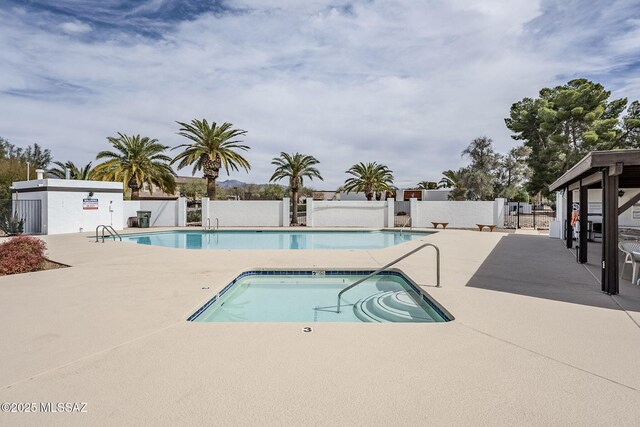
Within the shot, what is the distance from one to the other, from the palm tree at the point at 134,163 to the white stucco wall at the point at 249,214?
16.7ft

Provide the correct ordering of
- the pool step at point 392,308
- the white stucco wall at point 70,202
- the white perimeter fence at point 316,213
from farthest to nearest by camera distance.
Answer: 1. the white perimeter fence at point 316,213
2. the white stucco wall at point 70,202
3. the pool step at point 392,308

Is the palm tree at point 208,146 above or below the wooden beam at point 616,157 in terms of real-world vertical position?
above

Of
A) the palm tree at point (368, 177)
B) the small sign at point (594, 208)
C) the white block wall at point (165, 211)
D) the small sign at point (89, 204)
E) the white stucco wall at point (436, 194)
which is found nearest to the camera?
the small sign at point (594, 208)

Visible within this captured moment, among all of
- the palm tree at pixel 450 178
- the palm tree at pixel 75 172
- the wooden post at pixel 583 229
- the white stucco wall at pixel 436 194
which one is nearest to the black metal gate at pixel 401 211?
the white stucco wall at pixel 436 194

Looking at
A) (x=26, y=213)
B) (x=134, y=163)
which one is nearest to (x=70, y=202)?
(x=26, y=213)

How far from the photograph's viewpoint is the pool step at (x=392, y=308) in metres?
5.54

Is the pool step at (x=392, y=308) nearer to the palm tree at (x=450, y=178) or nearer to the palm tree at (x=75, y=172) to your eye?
the palm tree at (x=450, y=178)

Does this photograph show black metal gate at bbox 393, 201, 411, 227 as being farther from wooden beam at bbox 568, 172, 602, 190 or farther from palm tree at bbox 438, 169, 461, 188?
wooden beam at bbox 568, 172, 602, 190

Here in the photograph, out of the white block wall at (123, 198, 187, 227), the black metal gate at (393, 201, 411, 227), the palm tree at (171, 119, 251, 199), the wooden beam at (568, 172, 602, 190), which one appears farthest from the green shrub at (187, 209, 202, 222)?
the wooden beam at (568, 172, 602, 190)

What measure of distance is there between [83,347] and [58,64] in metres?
15.3

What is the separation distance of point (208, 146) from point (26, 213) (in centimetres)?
1112

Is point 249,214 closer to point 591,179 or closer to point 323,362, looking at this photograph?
point 591,179

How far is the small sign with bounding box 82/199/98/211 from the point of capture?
1902cm

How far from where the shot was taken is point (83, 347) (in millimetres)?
3701
